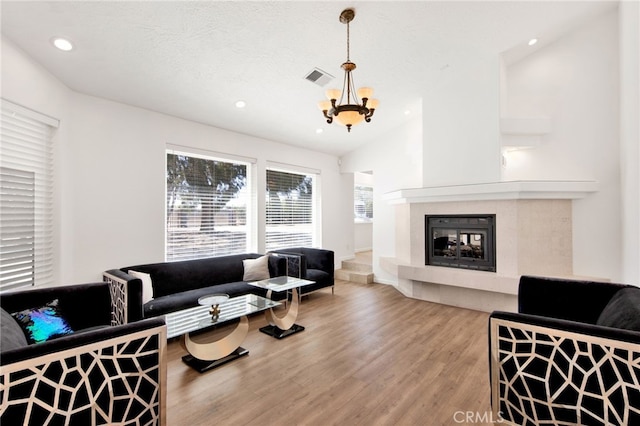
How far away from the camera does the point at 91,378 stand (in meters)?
1.45

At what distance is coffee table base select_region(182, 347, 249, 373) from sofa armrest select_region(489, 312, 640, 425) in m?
2.20

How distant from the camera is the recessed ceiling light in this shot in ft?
7.75

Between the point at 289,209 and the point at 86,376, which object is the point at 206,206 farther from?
the point at 86,376

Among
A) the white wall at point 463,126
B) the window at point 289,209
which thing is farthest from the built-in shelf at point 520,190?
the window at point 289,209

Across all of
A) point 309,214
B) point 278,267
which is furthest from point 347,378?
point 309,214

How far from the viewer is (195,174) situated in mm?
4219

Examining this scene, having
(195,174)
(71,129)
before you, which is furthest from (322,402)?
(71,129)

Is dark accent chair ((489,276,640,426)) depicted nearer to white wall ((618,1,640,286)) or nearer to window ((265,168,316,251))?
white wall ((618,1,640,286))

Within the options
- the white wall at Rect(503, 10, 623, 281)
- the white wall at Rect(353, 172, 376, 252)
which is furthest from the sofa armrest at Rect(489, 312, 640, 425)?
the white wall at Rect(353, 172, 376, 252)

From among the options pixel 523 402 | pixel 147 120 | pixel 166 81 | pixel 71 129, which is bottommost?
pixel 523 402

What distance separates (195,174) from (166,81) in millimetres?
1395

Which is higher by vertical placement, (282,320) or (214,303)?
(214,303)

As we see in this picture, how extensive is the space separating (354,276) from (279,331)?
2.97m

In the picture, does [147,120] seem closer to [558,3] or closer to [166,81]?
[166,81]
